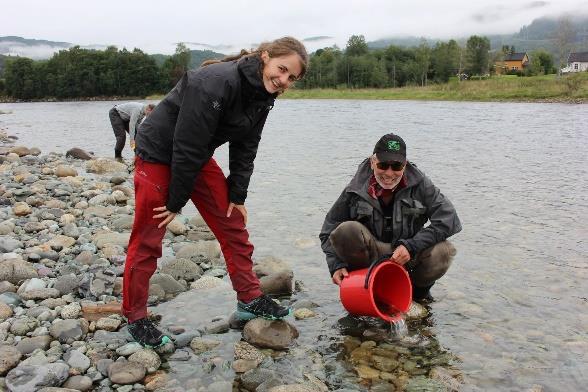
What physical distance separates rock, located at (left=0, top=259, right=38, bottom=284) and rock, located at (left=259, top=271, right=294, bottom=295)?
207 cm

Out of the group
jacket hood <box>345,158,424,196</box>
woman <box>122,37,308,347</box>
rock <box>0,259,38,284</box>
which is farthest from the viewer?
rock <box>0,259,38,284</box>

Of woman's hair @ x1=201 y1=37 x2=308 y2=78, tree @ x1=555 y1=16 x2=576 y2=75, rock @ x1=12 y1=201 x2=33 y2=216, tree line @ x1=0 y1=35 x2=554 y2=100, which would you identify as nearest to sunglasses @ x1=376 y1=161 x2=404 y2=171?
woman's hair @ x1=201 y1=37 x2=308 y2=78

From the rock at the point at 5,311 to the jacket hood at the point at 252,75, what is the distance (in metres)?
2.52

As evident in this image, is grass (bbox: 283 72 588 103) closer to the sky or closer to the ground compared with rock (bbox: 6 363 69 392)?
closer to the sky

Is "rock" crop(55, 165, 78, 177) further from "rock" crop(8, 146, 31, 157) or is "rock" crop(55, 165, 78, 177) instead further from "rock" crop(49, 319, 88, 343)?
"rock" crop(49, 319, 88, 343)

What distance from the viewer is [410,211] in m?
4.09

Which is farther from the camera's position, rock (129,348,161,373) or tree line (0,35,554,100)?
tree line (0,35,554,100)

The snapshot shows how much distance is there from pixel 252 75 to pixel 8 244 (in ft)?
12.4

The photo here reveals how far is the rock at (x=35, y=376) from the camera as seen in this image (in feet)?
10.1

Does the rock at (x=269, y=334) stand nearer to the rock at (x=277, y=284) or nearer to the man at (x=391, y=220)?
the man at (x=391, y=220)

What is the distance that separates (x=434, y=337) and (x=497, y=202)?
16.7 feet

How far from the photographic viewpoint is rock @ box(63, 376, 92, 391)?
316 cm

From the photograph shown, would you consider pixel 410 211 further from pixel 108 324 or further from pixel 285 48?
pixel 108 324

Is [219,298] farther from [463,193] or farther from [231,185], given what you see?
[463,193]
